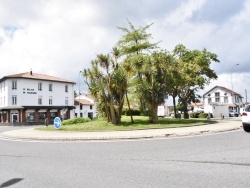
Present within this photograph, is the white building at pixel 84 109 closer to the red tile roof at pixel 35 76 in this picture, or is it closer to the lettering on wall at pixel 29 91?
the red tile roof at pixel 35 76

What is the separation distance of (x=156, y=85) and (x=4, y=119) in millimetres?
45223

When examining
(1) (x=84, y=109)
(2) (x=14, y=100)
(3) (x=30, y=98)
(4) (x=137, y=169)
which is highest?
(3) (x=30, y=98)

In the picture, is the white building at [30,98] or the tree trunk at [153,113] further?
Result: the white building at [30,98]

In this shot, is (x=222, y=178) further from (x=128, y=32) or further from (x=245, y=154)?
(x=128, y=32)

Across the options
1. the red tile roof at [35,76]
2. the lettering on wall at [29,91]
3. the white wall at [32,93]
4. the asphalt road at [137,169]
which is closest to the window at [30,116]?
the white wall at [32,93]

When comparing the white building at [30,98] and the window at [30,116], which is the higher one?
the white building at [30,98]

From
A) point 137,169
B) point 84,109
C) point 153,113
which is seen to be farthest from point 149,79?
point 84,109

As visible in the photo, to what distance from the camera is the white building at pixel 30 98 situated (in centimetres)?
5888

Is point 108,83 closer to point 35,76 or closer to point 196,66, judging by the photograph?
point 196,66

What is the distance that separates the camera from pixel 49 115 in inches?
2488

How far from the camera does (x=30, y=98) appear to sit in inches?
2397

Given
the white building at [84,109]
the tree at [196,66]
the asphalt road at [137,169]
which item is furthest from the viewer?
the white building at [84,109]

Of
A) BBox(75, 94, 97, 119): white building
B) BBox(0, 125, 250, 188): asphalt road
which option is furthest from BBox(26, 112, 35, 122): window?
BBox(0, 125, 250, 188): asphalt road

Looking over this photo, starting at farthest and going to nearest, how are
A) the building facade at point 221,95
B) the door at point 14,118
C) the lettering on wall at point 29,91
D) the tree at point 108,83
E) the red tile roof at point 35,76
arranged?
1. the building facade at point 221,95
2. the lettering on wall at point 29,91
3. the red tile roof at point 35,76
4. the door at point 14,118
5. the tree at point 108,83
